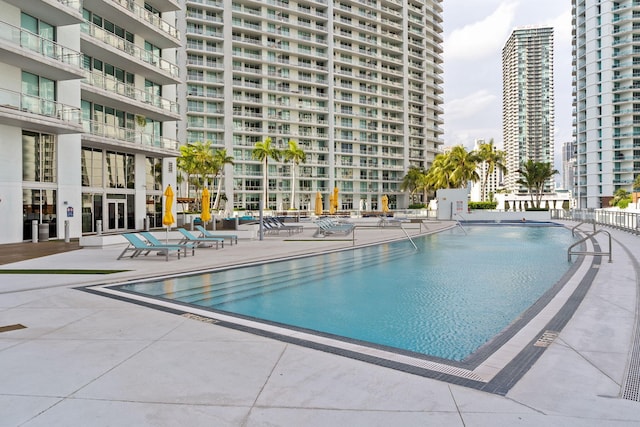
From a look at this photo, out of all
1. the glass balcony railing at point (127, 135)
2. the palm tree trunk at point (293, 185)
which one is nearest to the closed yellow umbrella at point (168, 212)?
the glass balcony railing at point (127, 135)

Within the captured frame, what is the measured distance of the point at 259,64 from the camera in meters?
69.2

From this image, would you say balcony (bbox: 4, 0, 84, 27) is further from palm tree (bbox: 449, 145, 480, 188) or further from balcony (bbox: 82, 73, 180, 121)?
palm tree (bbox: 449, 145, 480, 188)

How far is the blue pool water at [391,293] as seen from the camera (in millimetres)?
6492

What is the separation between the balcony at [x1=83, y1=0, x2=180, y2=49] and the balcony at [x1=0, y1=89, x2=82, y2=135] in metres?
6.99

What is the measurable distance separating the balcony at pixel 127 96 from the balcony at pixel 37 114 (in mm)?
2496

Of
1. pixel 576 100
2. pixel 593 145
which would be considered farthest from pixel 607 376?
pixel 576 100

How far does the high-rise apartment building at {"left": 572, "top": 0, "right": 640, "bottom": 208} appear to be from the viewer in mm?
75875

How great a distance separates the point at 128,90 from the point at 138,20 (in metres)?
4.35

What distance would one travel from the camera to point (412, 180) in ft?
255

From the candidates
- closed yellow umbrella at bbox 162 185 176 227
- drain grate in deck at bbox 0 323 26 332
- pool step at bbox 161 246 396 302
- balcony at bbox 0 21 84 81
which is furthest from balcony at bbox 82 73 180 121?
drain grate in deck at bbox 0 323 26 332

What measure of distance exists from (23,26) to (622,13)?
304 ft

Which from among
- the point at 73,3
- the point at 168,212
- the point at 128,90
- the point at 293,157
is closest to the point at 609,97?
the point at 293,157

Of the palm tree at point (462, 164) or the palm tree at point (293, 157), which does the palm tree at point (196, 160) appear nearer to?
the palm tree at point (293, 157)

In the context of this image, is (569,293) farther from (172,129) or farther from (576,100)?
(576,100)
